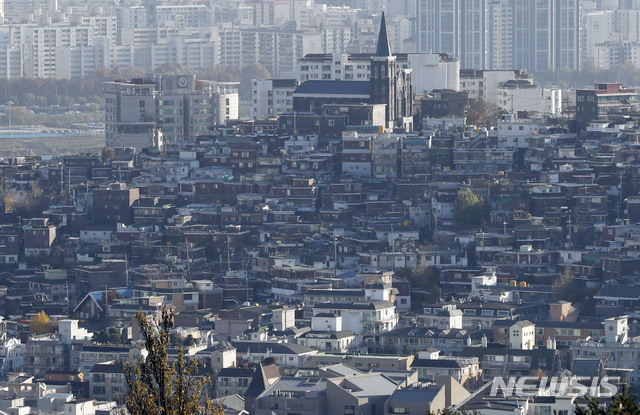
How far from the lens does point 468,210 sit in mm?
40812

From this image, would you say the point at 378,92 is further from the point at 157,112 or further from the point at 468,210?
the point at 157,112

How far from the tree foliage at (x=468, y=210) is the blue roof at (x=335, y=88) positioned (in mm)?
8047

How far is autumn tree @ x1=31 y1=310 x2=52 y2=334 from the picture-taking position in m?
35.2

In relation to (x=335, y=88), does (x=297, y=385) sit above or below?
below

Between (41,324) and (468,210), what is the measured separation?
8.85 meters

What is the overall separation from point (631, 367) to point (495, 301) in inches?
186

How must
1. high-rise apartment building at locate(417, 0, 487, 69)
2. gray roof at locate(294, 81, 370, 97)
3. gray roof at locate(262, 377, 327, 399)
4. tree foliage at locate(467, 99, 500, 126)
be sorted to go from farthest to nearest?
high-rise apartment building at locate(417, 0, 487, 69) → tree foliage at locate(467, 99, 500, 126) → gray roof at locate(294, 81, 370, 97) → gray roof at locate(262, 377, 327, 399)

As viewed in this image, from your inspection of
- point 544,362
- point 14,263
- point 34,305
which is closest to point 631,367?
point 544,362

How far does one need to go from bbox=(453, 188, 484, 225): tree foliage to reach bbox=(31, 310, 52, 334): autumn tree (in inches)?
328

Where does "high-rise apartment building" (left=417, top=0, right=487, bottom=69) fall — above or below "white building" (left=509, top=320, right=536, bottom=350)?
above

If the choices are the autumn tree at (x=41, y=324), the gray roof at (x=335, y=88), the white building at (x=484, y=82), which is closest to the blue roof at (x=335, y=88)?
the gray roof at (x=335, y=88)

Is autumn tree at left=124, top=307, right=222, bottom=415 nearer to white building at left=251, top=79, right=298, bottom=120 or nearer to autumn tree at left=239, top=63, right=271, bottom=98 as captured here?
white building at left=251, top=79, right=298, bottom=120

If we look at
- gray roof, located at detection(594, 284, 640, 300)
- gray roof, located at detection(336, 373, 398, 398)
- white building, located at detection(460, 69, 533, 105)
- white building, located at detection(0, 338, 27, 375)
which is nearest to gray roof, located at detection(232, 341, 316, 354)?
gray roof, located at detection(336, 373, 398, 398)

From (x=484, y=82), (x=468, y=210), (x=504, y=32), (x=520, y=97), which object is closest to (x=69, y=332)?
(x=468, y=210)
